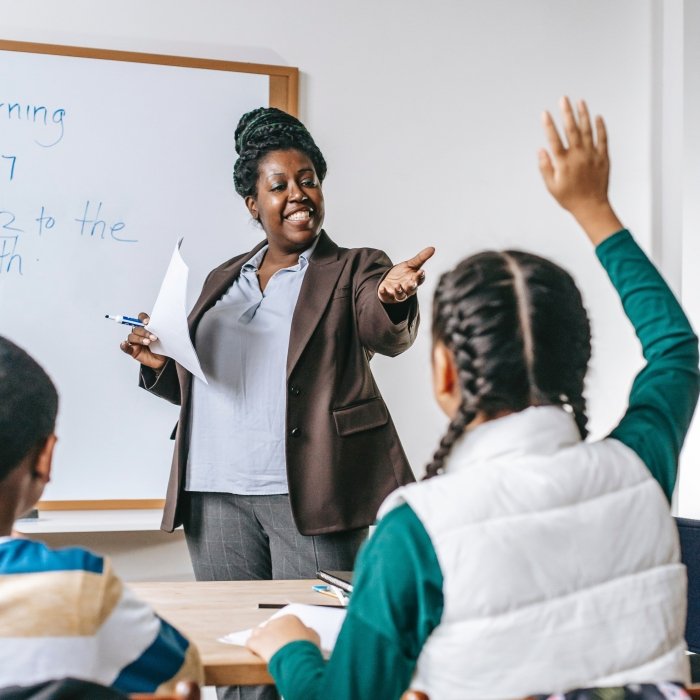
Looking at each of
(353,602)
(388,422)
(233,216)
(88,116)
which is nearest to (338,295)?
(388,422)

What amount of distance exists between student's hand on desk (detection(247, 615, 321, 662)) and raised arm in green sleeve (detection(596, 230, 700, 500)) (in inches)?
17.5

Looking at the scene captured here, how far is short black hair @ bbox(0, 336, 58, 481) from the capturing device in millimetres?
1043

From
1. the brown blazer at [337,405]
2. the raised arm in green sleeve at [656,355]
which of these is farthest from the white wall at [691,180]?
the raised arm in green sleeve at [656,355]

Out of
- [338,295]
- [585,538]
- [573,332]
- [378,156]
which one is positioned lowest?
[585,538]

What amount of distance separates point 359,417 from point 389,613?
1170 mm

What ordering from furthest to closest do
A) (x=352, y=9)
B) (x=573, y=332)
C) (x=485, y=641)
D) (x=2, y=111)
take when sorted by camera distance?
(x=352, y=9), (x=2, y=111), (x=573, y=332), (x=485, y=641)

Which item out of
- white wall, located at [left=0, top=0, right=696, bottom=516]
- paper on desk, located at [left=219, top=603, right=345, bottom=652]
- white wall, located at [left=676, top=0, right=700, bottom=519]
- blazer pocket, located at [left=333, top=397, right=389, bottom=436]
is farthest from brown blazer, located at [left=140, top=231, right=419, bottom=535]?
white wall, located at [left=676, top=0, right=700, bottom=519]

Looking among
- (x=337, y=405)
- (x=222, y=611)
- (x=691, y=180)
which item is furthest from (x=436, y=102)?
(x=222, y=611)

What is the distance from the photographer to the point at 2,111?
2.57 metres

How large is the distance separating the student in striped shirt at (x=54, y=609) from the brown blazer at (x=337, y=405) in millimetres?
939

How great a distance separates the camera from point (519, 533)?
88 centimetres

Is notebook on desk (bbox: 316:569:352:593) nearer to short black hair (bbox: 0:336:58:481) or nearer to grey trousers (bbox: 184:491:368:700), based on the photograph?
grey trousers (bbox: 184:491:368:700)

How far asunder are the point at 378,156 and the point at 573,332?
195 cm

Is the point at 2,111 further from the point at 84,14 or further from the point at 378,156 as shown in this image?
the point at 378,156
